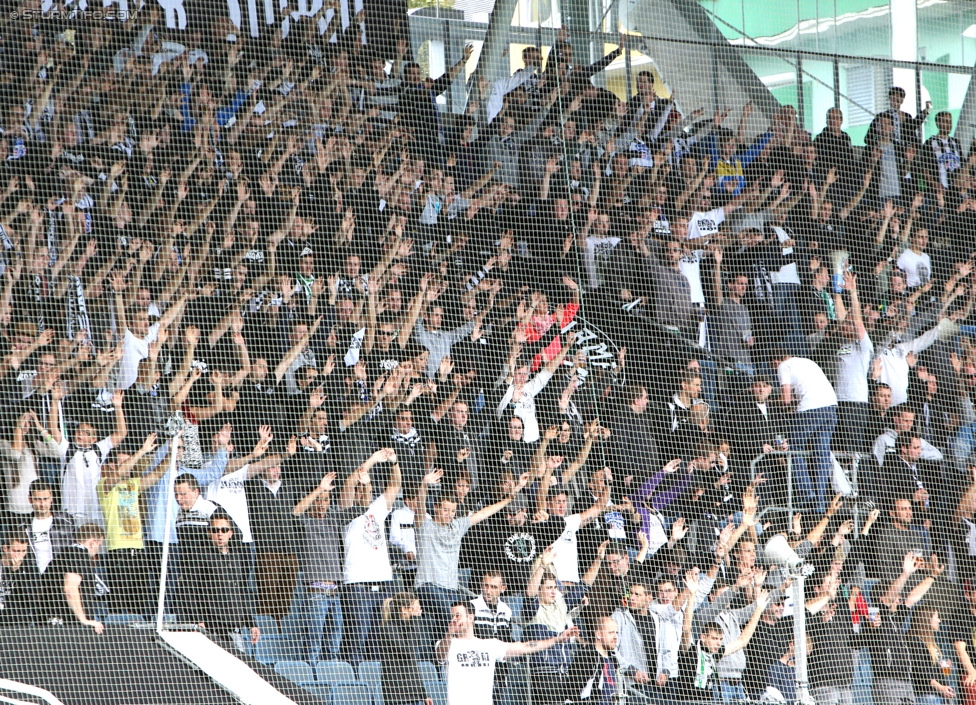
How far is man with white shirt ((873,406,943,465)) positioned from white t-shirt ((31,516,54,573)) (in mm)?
4658

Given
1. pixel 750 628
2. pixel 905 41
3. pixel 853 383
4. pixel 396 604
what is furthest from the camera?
pixel 905 41

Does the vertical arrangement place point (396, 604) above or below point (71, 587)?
below

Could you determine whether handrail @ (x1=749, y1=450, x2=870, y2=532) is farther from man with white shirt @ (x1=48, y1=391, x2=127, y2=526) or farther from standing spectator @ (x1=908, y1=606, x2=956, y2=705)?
man with white shirt @ (x1=48, y1=391, x2=127, y2=526)

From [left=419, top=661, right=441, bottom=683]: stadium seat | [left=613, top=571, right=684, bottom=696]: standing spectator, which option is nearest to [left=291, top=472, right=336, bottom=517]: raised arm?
[left=419, top=661, right=441, bottom=683]: stadium seat

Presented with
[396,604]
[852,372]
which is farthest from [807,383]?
[396,604]

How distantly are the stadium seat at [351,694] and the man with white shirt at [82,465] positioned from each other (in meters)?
1.38

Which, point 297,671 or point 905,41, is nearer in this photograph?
point 297,671

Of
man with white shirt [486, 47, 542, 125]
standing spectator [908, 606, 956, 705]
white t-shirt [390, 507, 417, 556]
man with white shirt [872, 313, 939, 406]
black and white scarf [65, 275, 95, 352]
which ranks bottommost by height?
standing spectator [908, 606, 956, 705]

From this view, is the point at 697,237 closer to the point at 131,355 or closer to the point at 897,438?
Result: the point at 897,438

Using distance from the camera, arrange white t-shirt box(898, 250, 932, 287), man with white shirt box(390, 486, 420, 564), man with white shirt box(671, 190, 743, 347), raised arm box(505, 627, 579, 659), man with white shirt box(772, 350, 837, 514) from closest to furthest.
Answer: raised arm box(505, 627, 579, 659) < man with white shirt box(390, 486, 420, 564) < man with white shirt box(772, 350, 837, 514) < man with white shirt box(671, 190, 743, 347) < white t-shirt box(898, 250, 932, 287)

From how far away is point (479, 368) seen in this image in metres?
7.75

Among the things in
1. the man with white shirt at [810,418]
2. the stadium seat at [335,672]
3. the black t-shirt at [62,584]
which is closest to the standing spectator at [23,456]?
the black t-shirt at [62,584]

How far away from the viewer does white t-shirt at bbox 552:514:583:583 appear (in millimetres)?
7020

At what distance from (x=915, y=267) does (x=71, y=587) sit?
19.0ft
